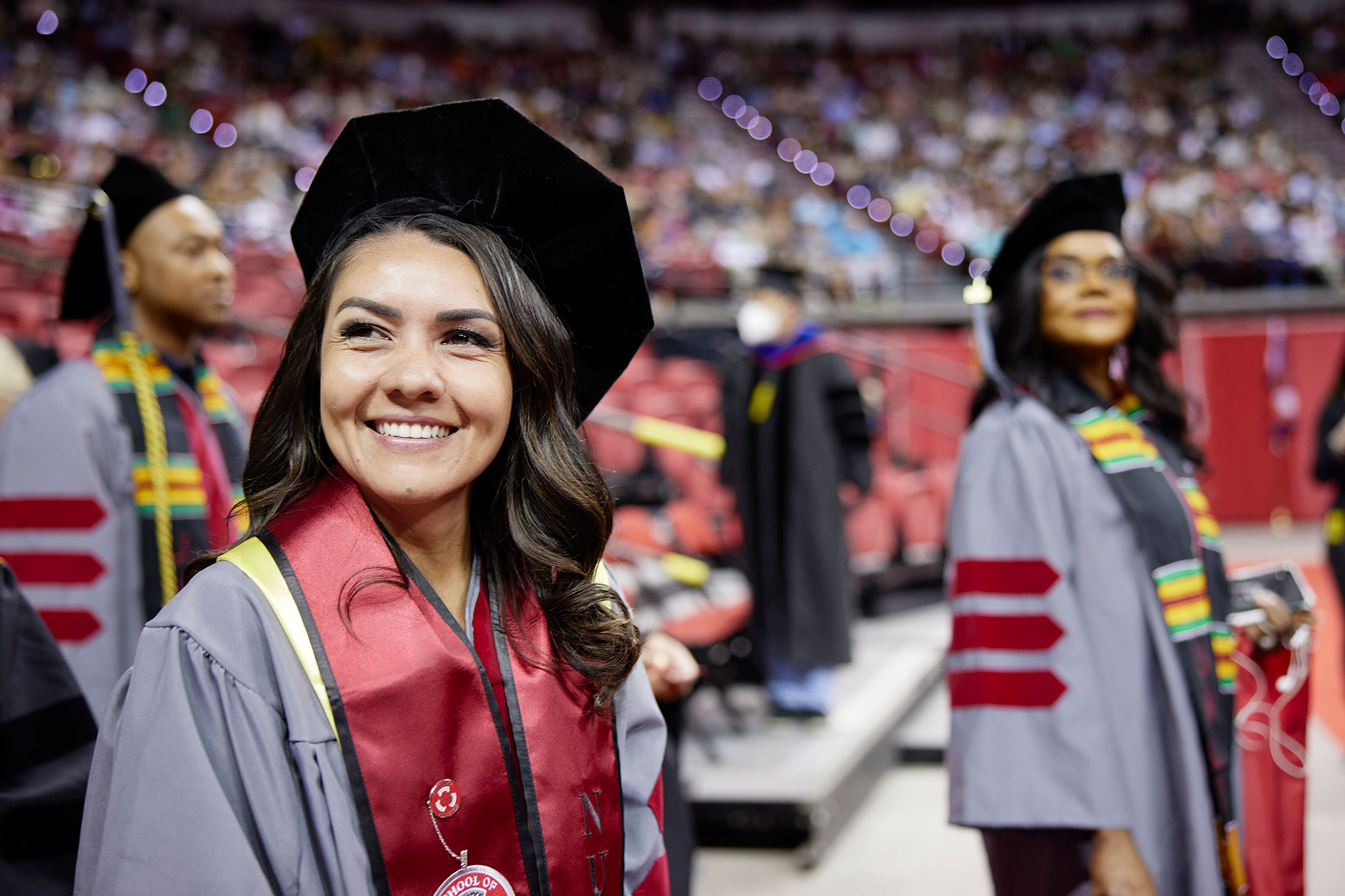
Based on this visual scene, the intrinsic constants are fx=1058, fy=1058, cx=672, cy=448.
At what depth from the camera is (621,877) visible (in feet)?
4.15

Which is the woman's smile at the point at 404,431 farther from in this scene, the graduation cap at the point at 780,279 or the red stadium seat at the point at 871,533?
the red stadium seat at the point at 871,533

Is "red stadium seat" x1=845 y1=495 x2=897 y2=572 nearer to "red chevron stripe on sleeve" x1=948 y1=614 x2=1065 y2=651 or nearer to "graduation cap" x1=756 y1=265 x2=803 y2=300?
"graduation cap" x1=756 y1=265 x2=803 y2=300

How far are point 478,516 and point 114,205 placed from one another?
1.77 meters

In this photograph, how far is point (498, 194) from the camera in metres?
1.28

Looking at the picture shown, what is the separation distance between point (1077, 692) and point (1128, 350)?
87cm

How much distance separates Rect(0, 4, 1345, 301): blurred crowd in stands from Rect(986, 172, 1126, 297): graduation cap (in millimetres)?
8328

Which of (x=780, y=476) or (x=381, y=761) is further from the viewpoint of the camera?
(x=780, y=476)

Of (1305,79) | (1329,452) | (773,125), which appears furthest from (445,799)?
(1305,79)

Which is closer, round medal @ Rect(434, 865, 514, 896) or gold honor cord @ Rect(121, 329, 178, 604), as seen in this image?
round medal @ Rect(434, 865, 514, 896)

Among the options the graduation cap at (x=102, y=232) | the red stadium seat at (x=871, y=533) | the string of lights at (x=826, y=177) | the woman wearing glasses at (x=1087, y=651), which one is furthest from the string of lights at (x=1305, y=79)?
the graduation cap at (x=102, y=232)

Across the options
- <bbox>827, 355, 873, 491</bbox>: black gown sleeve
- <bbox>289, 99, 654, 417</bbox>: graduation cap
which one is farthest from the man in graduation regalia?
<bbox>827, 355, 873, 491</bbox>: black gown sleeve

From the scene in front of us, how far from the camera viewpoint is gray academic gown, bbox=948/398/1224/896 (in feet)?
6.23

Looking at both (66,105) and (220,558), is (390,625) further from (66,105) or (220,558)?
(66,105)

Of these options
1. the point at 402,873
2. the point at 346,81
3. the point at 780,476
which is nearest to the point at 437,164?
the point at 402,873
